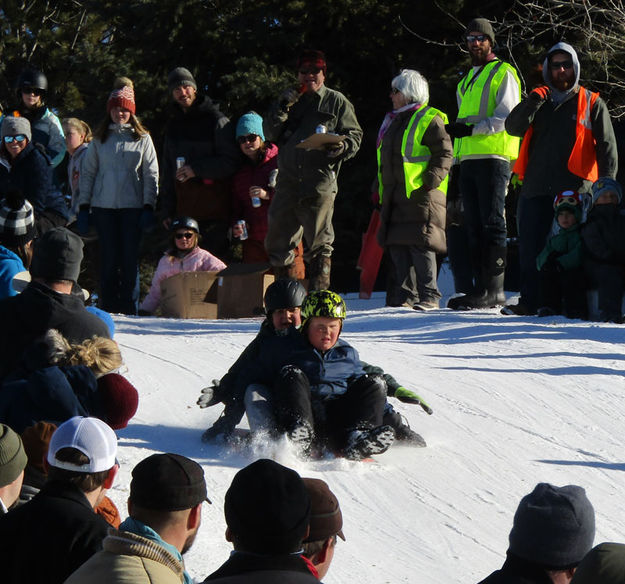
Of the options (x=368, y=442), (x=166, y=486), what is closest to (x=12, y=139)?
(x=368, y=442)

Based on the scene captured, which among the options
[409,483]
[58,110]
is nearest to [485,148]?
[409,483]

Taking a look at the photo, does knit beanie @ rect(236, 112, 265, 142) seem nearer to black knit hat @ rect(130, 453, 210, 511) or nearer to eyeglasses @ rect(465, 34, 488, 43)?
eyeglasses @ rect(465, 34, 488, 43)

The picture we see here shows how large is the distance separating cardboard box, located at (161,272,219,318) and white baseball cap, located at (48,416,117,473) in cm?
752

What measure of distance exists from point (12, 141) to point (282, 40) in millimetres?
8088

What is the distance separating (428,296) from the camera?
446 inches

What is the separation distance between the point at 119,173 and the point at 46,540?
8434 millimetres

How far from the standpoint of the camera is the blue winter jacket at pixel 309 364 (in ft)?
22.0

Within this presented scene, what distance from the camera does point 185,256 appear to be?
1166 centimetres

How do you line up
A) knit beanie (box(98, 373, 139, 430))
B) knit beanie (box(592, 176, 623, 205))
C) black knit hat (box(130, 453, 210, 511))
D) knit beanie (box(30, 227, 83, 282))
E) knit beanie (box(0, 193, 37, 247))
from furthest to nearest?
knit beanie (box(592, 176, 623, 205)) → knit beanie (box(0, 193, 37, 247)) → knit beanie (box(30, 227, 83, 282)) → knit beanie (box(98, 373, 139, 430)) → black knit hat (box(130, 453, 210, 511))

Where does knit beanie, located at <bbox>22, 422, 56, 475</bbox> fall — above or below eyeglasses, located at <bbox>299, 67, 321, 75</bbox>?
below

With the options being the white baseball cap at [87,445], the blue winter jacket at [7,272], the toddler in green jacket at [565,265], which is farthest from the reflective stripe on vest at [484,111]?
the white baseball cap at [87,445]

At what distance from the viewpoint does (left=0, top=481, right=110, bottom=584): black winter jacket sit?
3447 millimetres

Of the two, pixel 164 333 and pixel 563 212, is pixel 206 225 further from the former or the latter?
pixel 563 212

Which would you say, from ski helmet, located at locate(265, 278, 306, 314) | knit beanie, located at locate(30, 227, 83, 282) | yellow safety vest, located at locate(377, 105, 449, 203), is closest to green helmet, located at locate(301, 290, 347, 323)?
ski helmet, located at locate(265, 278, 306, 314)
